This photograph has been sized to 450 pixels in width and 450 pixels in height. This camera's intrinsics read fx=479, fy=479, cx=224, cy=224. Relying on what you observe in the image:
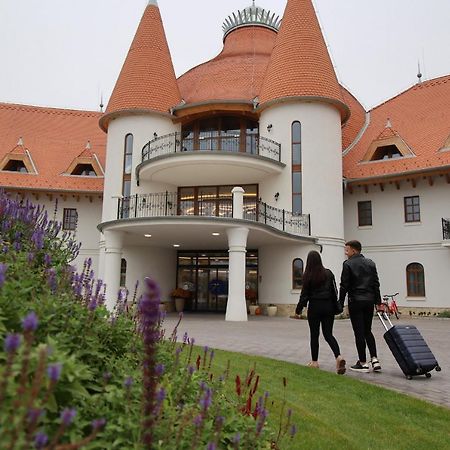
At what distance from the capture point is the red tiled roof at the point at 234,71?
26375 millimetres

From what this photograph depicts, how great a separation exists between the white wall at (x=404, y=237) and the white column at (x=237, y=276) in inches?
361

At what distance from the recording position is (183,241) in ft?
76.3

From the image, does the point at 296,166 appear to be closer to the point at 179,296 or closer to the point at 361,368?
the point at 179,296

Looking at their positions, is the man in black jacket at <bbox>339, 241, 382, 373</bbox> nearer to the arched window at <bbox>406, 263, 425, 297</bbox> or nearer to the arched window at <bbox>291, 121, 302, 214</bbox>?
the arched window at <bbox>291, 121, 302, 214</bbox>

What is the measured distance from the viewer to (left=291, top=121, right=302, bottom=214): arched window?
23234 millimetres

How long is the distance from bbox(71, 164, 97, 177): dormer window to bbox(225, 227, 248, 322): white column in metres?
14.2

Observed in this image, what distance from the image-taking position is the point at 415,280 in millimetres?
23859

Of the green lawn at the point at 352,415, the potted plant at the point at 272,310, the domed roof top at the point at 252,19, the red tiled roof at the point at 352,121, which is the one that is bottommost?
the green lawn at the point at 352,415

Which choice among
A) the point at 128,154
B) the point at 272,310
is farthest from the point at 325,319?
the point at 128,154

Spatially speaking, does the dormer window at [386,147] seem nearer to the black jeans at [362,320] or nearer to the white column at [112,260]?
the white column at [112,260]

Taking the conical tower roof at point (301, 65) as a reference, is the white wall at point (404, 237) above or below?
below

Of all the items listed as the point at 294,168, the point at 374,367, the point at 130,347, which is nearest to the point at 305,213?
the point at 294,168

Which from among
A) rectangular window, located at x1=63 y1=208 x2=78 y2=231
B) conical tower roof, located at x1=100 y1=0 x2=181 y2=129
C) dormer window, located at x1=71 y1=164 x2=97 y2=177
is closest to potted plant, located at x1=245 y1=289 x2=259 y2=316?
conical tower roof, located at x1=100 y1=0 x2=181 y2=129

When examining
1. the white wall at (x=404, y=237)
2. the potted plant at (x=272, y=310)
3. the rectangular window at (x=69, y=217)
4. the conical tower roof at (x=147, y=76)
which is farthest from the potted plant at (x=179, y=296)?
the conical tower roof at (x=147, y=76)
